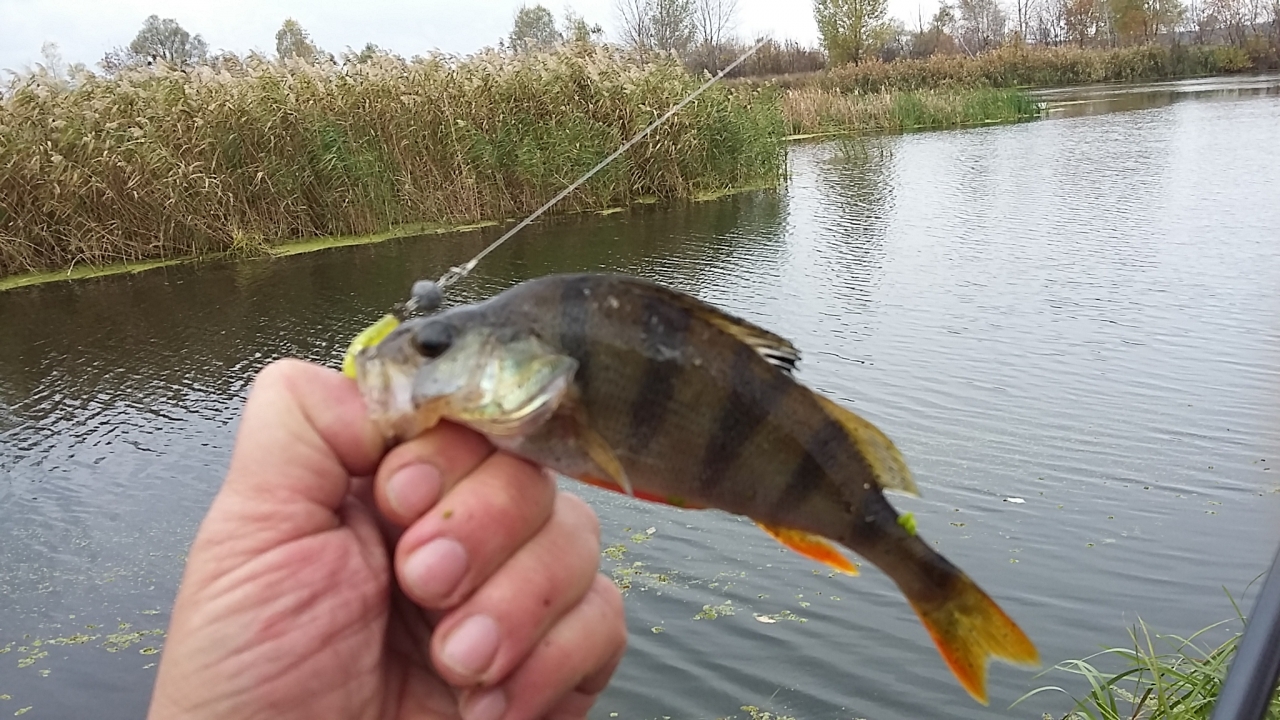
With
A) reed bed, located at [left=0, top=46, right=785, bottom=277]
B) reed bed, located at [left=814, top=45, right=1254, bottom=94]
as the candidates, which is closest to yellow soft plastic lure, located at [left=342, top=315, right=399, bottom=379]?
reed bed, located at [left=0, top=46, right=785, bottom=277]

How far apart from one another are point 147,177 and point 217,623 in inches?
483

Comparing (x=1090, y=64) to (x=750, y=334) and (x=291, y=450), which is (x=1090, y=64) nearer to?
(x=750, y=334)

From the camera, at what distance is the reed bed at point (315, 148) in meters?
12.1

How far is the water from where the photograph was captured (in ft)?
13.9

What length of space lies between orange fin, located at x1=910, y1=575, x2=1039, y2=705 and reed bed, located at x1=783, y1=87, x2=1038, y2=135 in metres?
28.3

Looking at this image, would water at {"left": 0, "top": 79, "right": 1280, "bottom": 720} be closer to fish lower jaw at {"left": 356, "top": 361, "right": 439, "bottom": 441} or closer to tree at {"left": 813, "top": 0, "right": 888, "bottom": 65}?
fish lower jaw at {"left": 356, "top": 361, "right": 439, "bottom": 441}

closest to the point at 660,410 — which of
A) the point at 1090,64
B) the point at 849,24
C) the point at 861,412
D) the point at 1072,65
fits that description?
the point at 861,412

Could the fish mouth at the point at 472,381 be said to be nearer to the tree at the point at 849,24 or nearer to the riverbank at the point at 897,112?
the riverbank at the point at 897,112

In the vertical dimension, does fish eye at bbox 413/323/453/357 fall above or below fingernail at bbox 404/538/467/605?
above

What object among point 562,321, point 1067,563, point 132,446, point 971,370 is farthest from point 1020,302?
point 562,321

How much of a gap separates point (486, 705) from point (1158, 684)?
2662mm

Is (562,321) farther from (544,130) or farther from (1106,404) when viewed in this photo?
(544,130)

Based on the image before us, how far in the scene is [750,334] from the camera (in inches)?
54.2

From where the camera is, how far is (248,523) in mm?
1413
